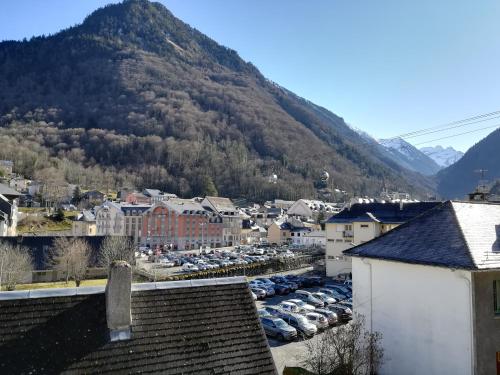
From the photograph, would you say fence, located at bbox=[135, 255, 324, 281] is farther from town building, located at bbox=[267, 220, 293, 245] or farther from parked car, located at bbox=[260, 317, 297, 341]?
town building, located at bbox=[267, 220, 293, 245]

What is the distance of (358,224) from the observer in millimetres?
46531

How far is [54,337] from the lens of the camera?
8.29 metres

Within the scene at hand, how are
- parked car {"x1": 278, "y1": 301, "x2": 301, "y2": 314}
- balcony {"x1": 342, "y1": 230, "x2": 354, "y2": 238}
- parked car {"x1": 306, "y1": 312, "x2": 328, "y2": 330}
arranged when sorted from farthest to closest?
1. balcony {"x1": 342, "y1": 230, "x2": 354, "y2": 238}
2. parked car {"x1": 278, "y1": 301, "x2": 301, "y2": 314}
3. parked car {"x1": 306, "y1": 312, "x2": 328, "y2": 330}

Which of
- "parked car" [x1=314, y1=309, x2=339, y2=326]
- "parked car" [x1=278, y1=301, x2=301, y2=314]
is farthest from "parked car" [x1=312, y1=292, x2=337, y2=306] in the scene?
"parked car" [x1=314, y1=309, x2=339, y2=326]

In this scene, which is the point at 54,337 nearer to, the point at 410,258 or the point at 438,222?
the point at 410,258

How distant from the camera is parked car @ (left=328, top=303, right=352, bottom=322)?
2819 cm

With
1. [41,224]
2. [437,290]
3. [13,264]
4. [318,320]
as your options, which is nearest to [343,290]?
[318,320]

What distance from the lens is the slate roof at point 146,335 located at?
8031 millimetres

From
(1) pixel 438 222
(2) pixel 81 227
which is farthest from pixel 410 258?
(2) pixel 81 227

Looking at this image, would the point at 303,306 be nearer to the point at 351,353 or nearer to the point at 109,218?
the point at 351,353

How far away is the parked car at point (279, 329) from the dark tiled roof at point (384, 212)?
25.0 metres

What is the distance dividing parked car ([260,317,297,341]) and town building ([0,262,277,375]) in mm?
13835

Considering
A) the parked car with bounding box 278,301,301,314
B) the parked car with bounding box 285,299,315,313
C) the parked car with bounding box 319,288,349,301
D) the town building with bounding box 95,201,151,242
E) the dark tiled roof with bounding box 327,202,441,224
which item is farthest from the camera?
the town building with bounding box 95,201,151,242

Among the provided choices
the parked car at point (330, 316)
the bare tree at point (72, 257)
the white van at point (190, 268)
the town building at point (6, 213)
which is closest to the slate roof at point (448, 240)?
the parked car at point (330, 316)
